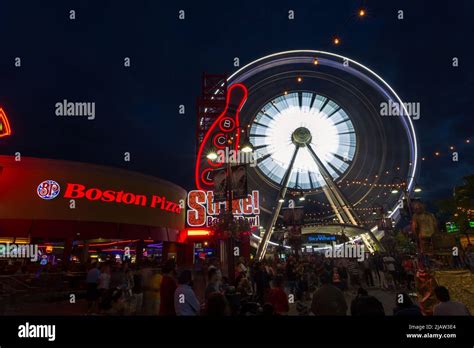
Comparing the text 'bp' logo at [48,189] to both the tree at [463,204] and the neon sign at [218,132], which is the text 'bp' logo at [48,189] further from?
the tree at [463,204]

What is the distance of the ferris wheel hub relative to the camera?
39594 millimetres

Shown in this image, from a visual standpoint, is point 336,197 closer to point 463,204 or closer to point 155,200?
point 463,204

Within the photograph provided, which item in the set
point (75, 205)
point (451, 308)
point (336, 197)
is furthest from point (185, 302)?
point (336, 197)

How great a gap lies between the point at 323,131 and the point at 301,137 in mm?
3200

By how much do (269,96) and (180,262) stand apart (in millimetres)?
21352

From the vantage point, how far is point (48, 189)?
80.6ft

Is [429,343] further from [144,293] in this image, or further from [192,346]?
[144,293]

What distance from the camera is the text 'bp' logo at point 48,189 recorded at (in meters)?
24.3

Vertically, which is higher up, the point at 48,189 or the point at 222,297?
the point at 48,189

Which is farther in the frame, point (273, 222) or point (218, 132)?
point (218, 132)

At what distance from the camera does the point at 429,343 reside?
4375 mm

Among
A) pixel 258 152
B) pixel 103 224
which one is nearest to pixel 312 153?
pixel 258 152

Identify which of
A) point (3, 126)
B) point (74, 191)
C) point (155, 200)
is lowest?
point (155, 200)

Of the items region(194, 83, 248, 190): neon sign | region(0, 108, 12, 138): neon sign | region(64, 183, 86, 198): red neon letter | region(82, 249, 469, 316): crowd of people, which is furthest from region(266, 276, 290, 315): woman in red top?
region(194, 83, 248, 190): neon sign
